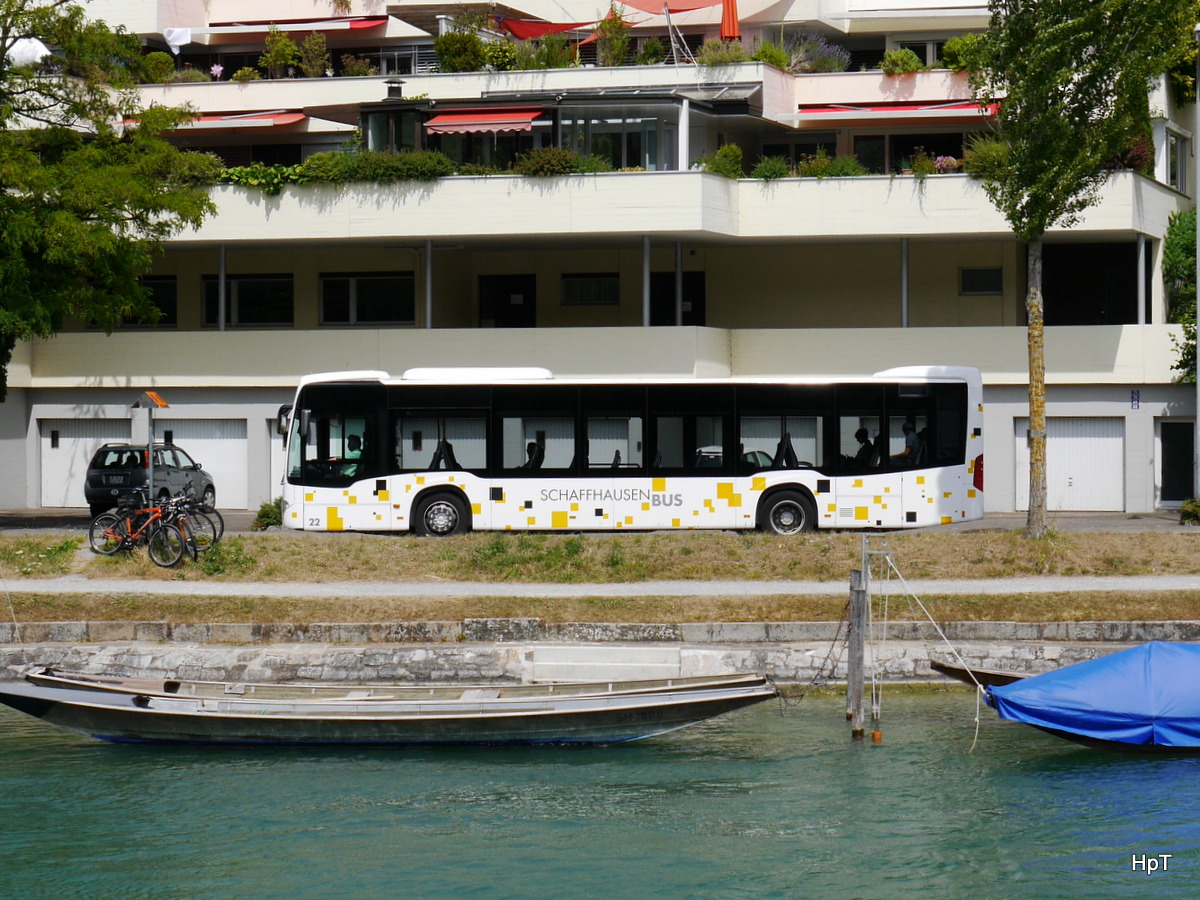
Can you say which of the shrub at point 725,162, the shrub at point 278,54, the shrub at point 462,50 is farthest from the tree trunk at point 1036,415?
the shrub at point 278,54

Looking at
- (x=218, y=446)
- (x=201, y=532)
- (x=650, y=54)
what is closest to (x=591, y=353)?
(x=650, y=54)

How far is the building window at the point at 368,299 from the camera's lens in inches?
1565

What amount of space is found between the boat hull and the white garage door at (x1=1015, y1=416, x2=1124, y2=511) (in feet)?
66.2

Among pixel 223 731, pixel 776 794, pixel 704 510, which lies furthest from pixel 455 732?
pixel 704 510

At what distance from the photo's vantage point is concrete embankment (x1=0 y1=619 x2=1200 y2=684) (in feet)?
65.4

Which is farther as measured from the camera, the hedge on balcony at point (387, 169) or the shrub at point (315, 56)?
the shrub at point (315, 56)

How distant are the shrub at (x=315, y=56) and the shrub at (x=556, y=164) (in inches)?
374

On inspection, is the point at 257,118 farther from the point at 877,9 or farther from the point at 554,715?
the point at 554,715

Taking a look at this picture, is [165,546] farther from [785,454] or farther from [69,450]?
[69,450]

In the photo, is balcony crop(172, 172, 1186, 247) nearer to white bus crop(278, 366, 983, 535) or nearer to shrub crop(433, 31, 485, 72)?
shrub crop(433, 31, 485, 72)

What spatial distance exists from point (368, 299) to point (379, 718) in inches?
945

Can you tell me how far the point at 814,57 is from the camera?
4097 centimetres

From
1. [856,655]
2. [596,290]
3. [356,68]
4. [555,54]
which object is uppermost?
[356,68]

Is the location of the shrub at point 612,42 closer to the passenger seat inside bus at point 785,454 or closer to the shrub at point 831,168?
the shrub at point 831,168
